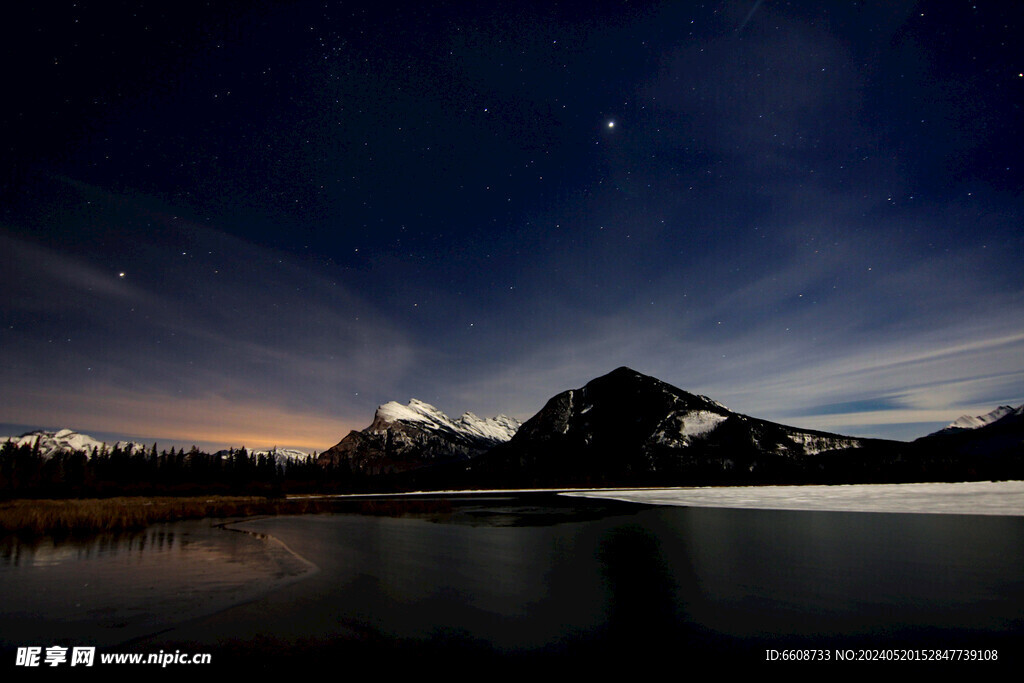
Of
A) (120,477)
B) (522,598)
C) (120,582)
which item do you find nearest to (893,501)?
(522,598)

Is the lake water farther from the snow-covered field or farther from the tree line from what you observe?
the tree line

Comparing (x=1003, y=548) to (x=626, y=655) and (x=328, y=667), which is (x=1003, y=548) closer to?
(x=626, y=655)

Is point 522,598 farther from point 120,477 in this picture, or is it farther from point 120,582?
point 120,477

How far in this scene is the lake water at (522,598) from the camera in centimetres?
1158

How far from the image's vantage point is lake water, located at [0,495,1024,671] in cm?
1158

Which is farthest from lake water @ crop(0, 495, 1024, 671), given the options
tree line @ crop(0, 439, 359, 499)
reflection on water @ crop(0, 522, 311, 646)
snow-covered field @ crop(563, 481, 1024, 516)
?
tree line @ crop(0, 439, 359, 499)

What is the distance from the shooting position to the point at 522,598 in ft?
53.5

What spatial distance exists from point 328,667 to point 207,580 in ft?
39.5

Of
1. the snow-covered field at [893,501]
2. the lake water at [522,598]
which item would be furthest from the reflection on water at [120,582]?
the snow-covered field at [893,501]

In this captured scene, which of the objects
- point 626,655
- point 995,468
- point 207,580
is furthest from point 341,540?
point 995,468

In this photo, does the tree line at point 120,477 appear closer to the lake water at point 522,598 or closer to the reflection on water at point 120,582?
the reflection on water at point 120,582

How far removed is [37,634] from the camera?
12516mm

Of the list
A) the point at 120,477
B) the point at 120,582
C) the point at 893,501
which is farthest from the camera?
the point at 120,477

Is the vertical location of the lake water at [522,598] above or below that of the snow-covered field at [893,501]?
above
